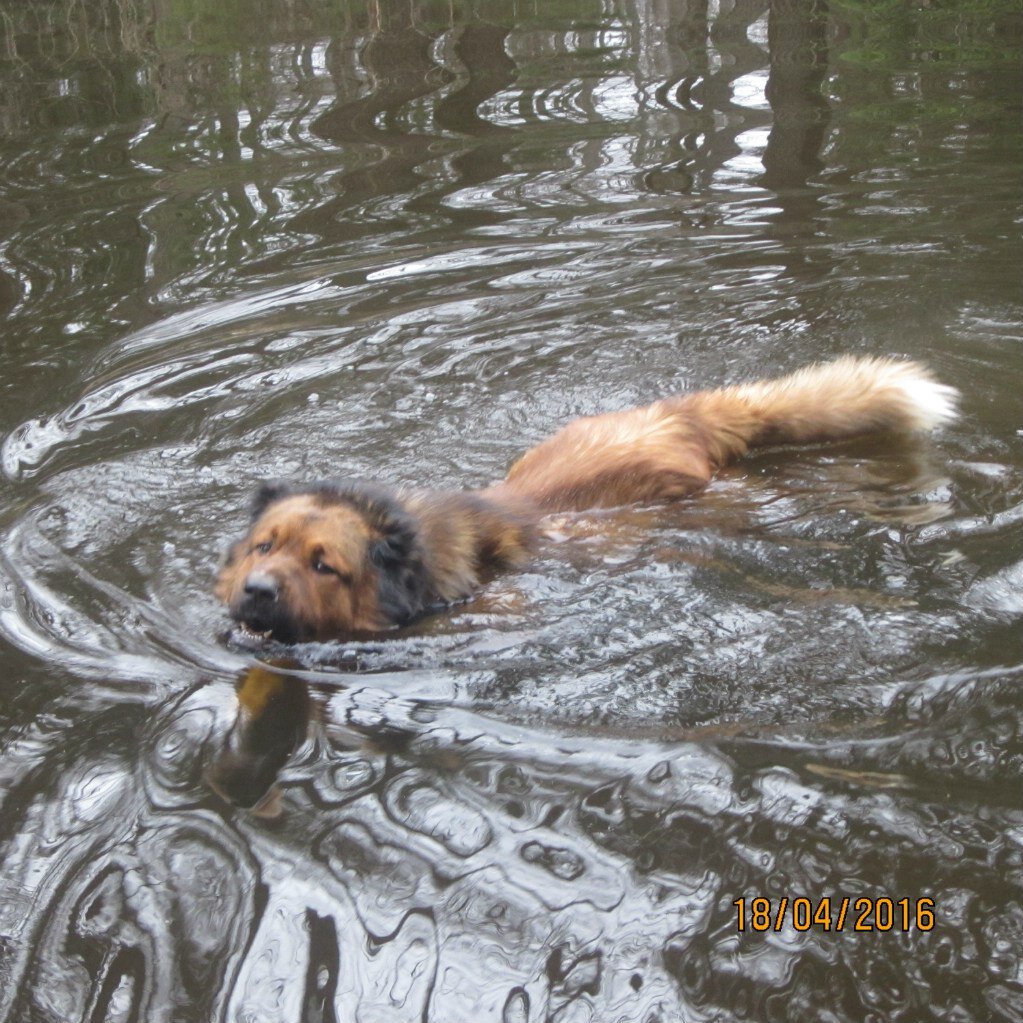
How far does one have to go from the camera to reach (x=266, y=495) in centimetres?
554

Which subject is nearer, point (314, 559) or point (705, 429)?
point (314, 559)

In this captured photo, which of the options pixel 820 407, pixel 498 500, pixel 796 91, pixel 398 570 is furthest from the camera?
pixel 796 91

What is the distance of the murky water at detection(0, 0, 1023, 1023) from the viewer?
10.9 ft

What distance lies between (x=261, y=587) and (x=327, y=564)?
0.37 m

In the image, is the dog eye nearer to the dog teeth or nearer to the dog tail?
the dog teeth

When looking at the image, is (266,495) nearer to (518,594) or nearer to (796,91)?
(518,594)

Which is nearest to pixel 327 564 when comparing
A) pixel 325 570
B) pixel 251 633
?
pixel 325 570

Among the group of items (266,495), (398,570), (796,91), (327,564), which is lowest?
(398,570)

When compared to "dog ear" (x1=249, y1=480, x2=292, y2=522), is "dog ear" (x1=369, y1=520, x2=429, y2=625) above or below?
below

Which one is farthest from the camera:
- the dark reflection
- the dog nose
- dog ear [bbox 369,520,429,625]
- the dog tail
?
the dark reflection
